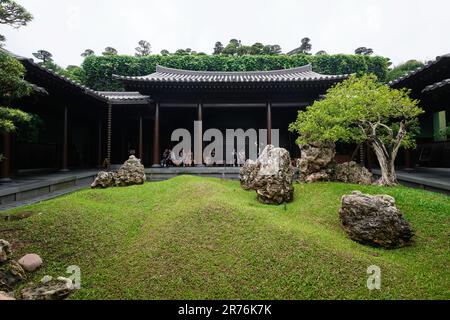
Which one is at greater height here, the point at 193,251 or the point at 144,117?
the point at 144,117

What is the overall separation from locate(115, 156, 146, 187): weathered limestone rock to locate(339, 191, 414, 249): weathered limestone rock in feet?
26.9

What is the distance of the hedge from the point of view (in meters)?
28.2

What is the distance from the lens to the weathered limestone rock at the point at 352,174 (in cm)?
916

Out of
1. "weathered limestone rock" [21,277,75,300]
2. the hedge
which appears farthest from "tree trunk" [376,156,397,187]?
the hedge

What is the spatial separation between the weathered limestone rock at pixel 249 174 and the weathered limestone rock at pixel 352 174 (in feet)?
10.6

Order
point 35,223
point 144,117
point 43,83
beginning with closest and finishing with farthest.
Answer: point 35,223
point 43,83
point 144,117

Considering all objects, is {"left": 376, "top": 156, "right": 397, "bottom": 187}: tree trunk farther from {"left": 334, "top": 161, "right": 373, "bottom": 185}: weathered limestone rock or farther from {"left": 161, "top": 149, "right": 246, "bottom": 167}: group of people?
{"left": 161, "top": 149, "right": 246, "bottom": 167}: group of people

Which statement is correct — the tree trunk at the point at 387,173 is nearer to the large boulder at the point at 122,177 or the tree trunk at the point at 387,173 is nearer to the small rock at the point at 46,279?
the large boulder at the point at 122,177

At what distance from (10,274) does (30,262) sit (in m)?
0.34

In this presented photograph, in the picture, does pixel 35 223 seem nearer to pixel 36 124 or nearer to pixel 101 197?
pixel 101 197

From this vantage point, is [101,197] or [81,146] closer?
[101,197]

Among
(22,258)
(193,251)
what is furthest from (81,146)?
(193,251)
